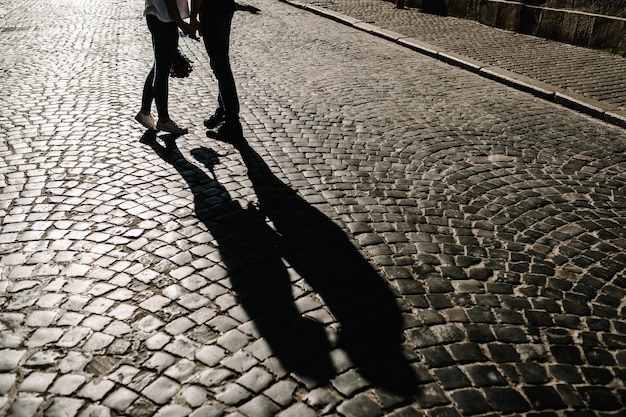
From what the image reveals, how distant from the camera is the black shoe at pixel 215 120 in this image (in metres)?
5.82

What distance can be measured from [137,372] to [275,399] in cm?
67

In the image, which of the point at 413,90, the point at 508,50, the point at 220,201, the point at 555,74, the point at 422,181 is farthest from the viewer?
the point at 508,50

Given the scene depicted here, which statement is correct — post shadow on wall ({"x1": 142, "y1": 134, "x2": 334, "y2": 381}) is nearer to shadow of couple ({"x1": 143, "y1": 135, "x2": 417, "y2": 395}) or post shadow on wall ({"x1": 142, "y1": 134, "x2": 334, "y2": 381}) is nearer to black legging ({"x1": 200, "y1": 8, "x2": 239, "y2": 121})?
shadow of couple ({"x1": 143, "y1": 135, "x2": 417, "y2": 395})

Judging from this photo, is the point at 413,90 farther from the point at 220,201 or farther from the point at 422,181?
the point at 220,201

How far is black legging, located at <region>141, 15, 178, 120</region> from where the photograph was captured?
200 inches

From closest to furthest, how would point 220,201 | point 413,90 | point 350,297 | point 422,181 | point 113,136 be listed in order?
point 350,297 < point 220,201 < point 422,181 < point 113,136 < point 413,90

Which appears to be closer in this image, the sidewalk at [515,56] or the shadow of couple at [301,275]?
the shadow of couple at [301,275]

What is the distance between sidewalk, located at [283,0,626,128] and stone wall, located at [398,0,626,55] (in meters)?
0.22

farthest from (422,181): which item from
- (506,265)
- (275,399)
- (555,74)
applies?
(555,74)

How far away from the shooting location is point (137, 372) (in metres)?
2.57

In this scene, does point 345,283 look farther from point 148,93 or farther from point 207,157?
point 148,93

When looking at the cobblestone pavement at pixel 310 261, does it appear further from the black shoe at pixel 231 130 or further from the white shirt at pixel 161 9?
the white shirt at pixel 161 9

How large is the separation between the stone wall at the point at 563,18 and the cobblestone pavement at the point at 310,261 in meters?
4.42

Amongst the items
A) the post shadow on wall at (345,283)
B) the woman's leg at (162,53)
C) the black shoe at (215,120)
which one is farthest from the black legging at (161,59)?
the post shadow on wall at (345,283)
